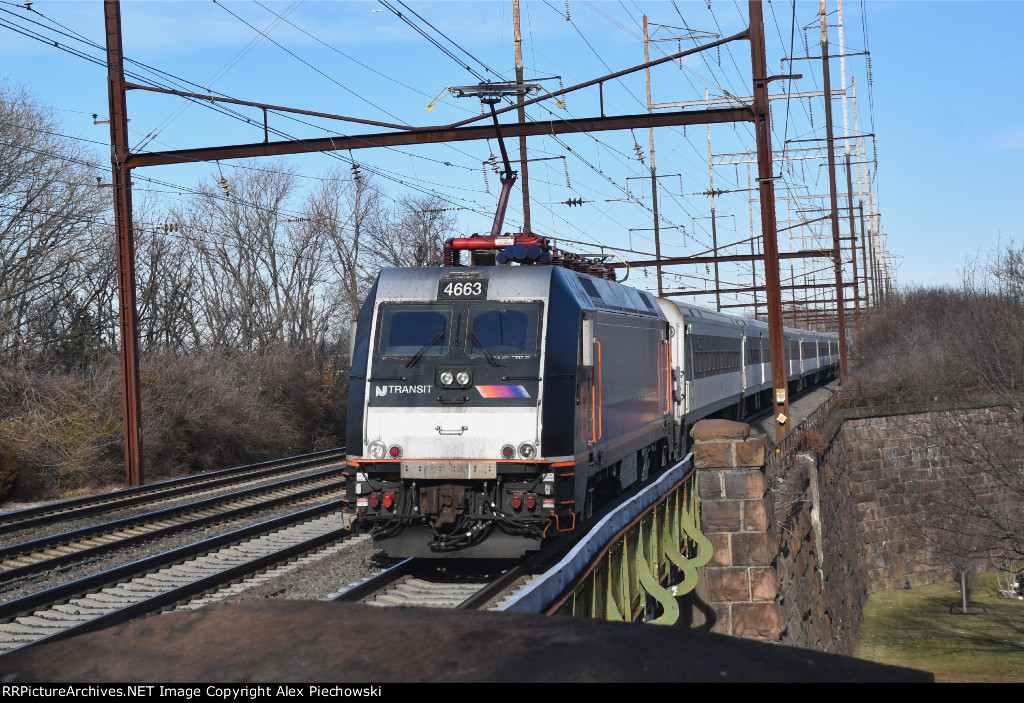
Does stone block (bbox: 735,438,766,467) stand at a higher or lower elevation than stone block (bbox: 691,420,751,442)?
lower

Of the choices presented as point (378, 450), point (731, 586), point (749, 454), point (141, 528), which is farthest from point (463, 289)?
point (141, 528)

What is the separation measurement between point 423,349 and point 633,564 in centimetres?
359

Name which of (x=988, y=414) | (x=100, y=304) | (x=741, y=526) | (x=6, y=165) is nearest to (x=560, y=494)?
(x=741, y=526)

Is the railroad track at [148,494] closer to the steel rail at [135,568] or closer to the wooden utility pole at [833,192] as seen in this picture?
the steel rail at [135,568]

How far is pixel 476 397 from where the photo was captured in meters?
10.7

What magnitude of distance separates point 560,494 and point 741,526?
7.47 feet

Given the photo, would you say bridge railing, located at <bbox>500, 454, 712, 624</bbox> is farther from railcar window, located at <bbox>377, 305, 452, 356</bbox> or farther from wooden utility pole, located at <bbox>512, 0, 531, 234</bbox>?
wooden utility pole, located at <bbox>512, 0, 531, 234</bbox>

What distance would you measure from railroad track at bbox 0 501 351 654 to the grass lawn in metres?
19.1

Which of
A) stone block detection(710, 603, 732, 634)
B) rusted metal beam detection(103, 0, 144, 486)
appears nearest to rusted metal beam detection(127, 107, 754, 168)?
rusted metal beam detection(103, 0, 144, 486)

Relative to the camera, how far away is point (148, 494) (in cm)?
1889

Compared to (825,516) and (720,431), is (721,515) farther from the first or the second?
(825,516)

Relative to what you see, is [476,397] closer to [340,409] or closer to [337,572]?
[337,572]

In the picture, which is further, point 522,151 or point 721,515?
point 522,151

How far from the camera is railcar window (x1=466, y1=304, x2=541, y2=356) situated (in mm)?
10875
